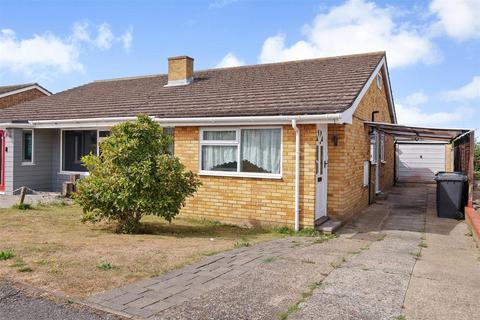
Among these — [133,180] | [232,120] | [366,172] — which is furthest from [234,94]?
[366,172]

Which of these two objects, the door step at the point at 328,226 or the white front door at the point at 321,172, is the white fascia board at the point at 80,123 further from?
the door step at the point at 328,226

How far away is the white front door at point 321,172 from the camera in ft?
30.5

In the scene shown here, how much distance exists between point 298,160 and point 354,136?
103 inches

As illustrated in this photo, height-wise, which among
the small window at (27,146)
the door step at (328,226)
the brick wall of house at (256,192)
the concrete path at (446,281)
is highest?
the small window at (27,146)

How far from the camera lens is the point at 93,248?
22.0ft

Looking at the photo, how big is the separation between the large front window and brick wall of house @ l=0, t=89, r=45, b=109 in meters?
11.7

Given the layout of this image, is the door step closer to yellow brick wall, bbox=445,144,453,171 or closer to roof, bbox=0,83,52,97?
yellow brick wall, bbox=445,144,453,171

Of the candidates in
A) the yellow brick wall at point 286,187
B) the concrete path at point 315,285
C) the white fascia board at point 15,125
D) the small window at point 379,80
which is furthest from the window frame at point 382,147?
the white fascia board at point 15,125

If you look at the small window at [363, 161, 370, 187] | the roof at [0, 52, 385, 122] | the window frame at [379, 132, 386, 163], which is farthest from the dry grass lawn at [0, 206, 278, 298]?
the window frame at [379, 132, 386, 163]

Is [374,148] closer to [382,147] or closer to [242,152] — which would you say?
[382,147]

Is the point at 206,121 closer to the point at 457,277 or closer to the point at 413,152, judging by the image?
the point at 457,277

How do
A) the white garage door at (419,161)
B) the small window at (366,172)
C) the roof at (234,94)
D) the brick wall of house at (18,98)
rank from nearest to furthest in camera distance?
the roof at (234,94) < the small window at (366,172) < the white garage door at (419,161) < the brick wall of house at (18,98)

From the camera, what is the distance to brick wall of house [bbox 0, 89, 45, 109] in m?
23.9

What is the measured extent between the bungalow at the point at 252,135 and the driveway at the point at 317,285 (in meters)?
1.93
